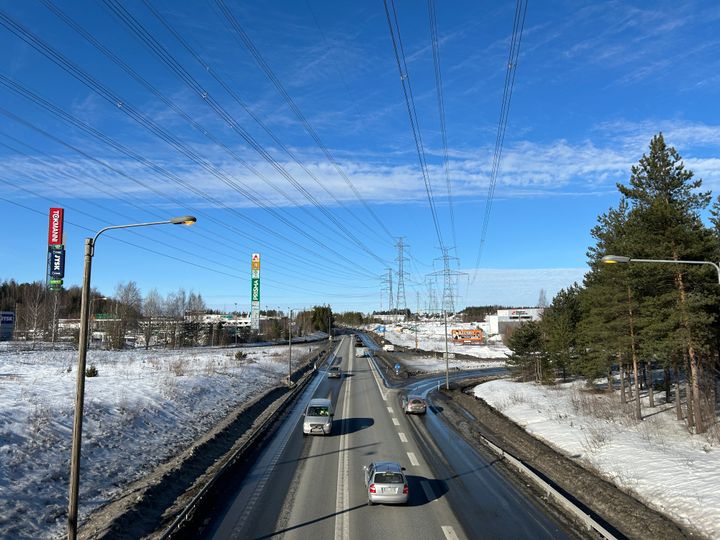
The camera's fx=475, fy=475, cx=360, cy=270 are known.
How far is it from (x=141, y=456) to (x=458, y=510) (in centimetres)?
1341

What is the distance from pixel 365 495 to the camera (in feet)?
54.9

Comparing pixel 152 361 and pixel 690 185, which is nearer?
pixel 690 185

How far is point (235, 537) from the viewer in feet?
42.5

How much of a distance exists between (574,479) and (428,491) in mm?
6141

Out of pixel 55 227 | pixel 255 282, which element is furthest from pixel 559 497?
pixel 255 282

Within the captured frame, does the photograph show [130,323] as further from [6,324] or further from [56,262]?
[56,262]

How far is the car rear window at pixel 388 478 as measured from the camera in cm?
1538

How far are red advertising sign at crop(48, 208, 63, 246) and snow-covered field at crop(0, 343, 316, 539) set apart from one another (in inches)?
640

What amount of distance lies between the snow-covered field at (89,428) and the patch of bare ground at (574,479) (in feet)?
52.5

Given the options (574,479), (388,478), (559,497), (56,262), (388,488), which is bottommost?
A: (574,479)

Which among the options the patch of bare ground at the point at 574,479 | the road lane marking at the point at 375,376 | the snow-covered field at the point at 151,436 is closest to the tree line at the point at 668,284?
the snow-covered field at the point at 151,436

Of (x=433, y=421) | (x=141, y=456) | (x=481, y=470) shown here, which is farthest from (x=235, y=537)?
(x=433, y=421)

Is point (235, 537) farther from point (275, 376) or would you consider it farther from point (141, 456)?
point (275, 376)

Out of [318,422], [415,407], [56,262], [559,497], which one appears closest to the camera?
[559,497]
